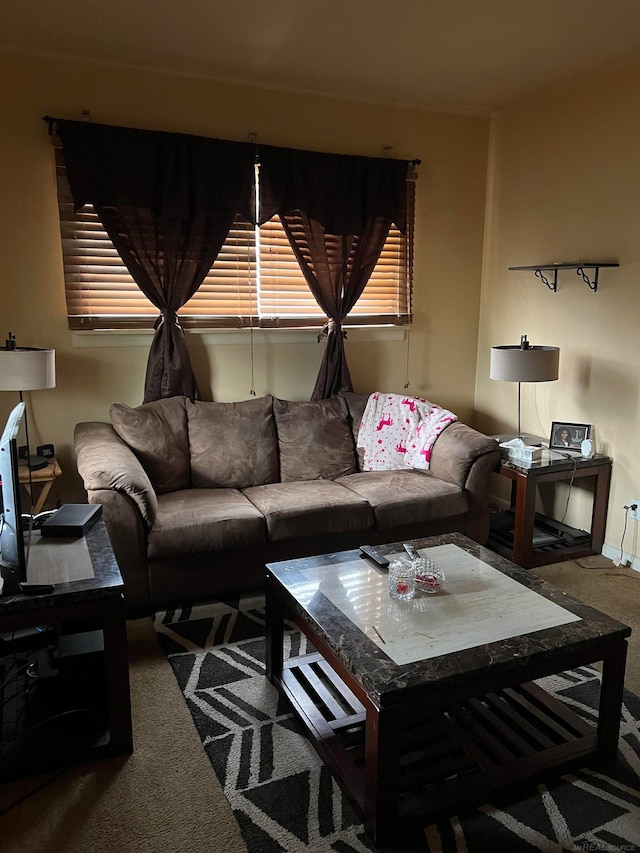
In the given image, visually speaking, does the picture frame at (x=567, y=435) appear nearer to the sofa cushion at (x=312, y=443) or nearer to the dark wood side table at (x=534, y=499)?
the dark wood side table at (x=534, y=499)

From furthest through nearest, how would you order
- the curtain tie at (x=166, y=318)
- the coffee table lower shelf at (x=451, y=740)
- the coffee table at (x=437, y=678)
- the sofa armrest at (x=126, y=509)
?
the curtain tie at (x=166, y=318) → the sofa armrest at (x=126, y=509) → the coffee table lower shelf at (x=451, y=740) → the coffee table at (x=437, y=678)

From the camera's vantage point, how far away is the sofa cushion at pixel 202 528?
290cm

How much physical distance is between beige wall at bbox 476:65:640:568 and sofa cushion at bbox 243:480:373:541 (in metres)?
1.48

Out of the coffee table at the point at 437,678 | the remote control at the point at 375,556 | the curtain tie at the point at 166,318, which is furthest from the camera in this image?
the curtain tie at the point at 166,318

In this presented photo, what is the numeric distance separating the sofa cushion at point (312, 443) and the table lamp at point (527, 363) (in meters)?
0.99

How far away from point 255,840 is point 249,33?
3.26m

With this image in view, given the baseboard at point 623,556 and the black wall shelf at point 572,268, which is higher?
the black wall shelf at point 572,268

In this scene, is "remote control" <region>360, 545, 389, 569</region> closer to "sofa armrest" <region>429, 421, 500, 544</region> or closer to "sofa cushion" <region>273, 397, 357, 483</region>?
"sofa armrest" <region>429, 421, 500, 544</region>

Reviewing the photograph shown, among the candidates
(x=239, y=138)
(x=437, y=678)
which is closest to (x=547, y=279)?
(x=239, y=138)

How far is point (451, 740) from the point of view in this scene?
2070 mm

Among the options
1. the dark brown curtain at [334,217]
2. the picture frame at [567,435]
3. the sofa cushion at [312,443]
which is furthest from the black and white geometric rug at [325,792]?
the dark brown curtain at [334,217]

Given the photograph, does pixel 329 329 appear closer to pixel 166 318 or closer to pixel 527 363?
pixel 166 318

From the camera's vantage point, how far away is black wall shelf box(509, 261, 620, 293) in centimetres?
355

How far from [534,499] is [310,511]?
1.24m
